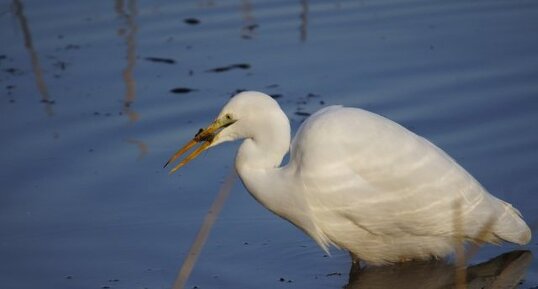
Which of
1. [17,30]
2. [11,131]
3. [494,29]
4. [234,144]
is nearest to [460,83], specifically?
[494,29]

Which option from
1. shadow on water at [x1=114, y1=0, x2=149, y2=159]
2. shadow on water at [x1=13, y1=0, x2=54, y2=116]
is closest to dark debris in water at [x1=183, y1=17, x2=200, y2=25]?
shadow on water at [x1=114, y1=0, x2=149, y2=159]

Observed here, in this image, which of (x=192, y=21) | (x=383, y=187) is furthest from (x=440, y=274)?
(x=192, y=21)

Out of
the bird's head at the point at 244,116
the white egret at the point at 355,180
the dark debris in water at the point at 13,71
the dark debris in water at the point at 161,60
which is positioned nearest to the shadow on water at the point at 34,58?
the dark debris in water at the point at 13,71

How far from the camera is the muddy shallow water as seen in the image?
256 inches

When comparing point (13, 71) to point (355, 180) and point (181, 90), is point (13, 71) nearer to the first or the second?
point (181, 90)

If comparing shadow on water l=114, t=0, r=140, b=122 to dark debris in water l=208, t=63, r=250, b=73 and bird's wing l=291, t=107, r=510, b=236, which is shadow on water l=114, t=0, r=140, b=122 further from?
bird's wing l=291, t=107, r=510, b=236

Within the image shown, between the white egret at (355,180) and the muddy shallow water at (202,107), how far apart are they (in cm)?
32

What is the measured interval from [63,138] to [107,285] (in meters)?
2.21

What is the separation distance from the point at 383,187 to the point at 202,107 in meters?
2.83

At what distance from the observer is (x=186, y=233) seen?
679 cm

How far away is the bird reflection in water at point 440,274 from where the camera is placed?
605cm

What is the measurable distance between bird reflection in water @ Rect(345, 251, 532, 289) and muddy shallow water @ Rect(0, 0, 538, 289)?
0.03 metres

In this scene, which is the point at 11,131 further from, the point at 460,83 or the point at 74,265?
the point at 460,83

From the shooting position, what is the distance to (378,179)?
593cm
